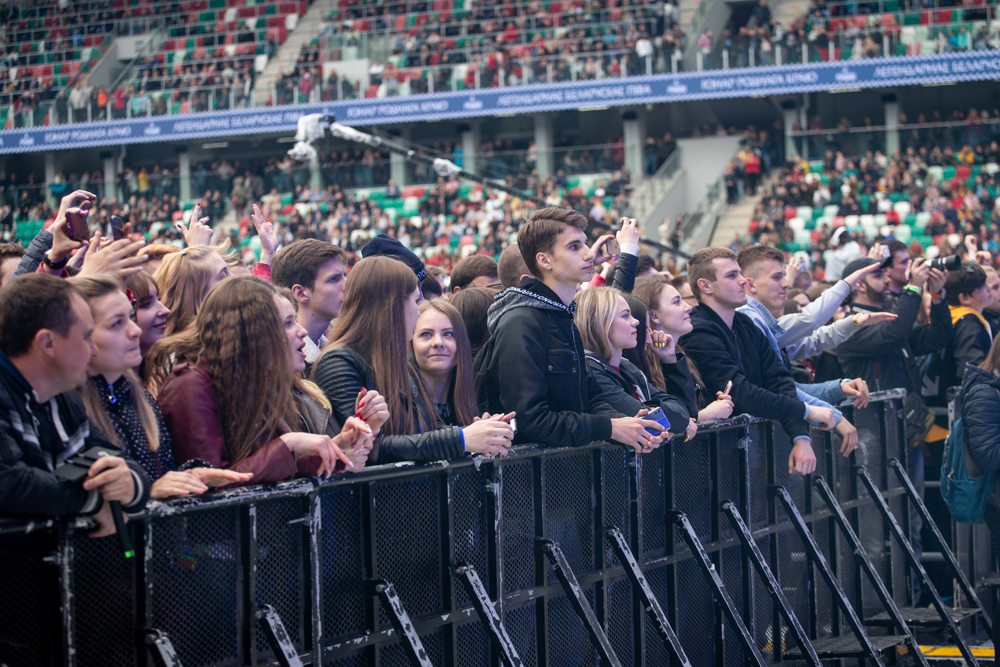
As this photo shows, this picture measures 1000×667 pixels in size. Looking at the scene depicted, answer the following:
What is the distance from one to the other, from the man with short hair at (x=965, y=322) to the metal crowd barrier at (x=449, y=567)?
6.72 ft

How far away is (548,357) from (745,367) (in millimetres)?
1618

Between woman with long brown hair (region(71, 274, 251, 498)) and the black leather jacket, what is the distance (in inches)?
26.2

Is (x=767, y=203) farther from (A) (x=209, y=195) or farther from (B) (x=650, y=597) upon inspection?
(B) (x=650, y=597)

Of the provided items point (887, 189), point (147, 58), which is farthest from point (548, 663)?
point (147, 58)

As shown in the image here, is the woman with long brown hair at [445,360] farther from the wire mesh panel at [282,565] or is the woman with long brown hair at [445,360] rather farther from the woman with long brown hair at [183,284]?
the wire mesh panel at [282,565]

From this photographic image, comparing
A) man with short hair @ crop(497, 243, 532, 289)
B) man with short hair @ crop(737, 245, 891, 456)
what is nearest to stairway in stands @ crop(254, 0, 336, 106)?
man with short hair @ crop(737, 245, 891, 456)

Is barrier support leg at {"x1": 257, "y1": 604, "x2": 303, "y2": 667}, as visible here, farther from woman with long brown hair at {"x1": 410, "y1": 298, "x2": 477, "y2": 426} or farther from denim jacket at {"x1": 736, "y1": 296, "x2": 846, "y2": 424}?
denim jacket at {"x1": 736, "y1": 296, "x2": 846, "y2": 424}

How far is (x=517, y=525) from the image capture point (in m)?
3.77

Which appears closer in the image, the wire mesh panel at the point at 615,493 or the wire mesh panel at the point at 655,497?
the wire mesh panel at the point at 615,493

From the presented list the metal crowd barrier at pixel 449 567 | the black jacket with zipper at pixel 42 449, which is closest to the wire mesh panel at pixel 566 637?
the metal crowd barrier at pixel 449 567

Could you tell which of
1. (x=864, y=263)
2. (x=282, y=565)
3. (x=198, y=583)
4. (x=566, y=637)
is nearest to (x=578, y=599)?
(x=566, y=637)

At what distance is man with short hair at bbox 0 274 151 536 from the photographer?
7.97ft

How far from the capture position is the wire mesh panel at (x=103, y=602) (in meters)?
2.53

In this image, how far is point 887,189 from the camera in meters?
22.8
